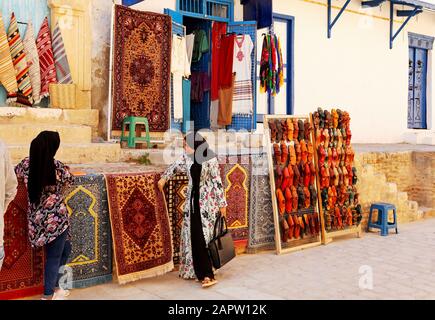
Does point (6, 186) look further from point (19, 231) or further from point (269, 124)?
point (269, 124)

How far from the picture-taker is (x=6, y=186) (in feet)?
11.8

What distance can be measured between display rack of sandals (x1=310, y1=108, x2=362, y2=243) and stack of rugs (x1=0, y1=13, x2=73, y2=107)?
3.55 m

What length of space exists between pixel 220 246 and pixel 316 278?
1.00 meters

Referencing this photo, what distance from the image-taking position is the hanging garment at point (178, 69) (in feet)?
26.2

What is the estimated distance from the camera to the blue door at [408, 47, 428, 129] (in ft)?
43.5

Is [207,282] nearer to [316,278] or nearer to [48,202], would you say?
[316,278]

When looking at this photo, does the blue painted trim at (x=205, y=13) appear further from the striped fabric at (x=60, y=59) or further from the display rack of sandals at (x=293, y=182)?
the display rack of sandals at (x=293, y=182)

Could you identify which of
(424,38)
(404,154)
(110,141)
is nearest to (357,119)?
(404,154)

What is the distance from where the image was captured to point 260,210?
6.07 m

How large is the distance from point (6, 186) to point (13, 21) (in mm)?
3820

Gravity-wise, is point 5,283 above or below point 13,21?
below

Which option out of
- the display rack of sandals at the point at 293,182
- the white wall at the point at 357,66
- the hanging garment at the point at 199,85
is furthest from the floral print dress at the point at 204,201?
the white wall at the point at 357,66

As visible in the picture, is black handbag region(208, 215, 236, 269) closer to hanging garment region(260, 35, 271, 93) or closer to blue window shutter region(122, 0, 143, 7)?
blue window shutter region(122, 0, 143, 7)

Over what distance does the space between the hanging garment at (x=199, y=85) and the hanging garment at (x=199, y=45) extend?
295 millimetres
